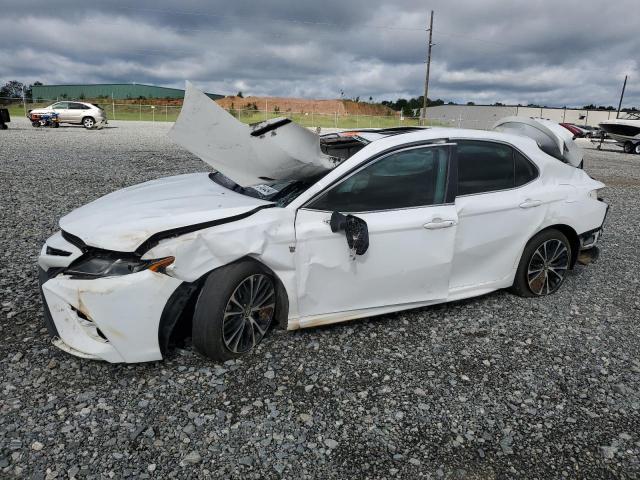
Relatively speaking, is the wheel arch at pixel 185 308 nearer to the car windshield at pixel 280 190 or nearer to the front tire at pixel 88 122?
the car windshield at pixel 280 190

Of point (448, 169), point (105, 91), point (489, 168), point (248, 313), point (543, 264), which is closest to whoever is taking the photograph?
point (248, 313)

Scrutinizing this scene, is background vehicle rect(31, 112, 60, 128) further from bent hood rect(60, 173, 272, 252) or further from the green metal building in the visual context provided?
the green metal building

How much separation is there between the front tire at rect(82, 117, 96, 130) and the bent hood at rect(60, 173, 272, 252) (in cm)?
2576

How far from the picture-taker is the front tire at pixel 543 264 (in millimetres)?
4426

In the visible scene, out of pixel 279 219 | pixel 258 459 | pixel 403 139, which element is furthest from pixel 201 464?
pixel 403 139

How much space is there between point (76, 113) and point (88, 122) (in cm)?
72

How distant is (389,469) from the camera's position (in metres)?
2.46

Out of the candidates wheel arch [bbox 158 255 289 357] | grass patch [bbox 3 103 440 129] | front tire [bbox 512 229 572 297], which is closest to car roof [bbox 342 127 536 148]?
front tire [bbox 512 229 572 297]

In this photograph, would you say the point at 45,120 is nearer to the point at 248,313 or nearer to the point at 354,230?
the point at 248,313

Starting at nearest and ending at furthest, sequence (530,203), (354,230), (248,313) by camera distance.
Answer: (248,313) < (354,230) < (530,203)

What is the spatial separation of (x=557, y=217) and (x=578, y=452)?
94.5 inches

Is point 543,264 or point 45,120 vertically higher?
point 543,264

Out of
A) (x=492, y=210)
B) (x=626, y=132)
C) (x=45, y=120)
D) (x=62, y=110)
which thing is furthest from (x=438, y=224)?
(x=626, y=132)

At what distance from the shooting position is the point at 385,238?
3.54 metres
